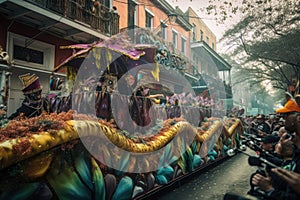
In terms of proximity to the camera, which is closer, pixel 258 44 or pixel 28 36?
pixel 28 36

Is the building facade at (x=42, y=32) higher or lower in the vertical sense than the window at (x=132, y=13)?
lower

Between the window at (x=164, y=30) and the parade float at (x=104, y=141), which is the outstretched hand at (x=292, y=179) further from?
the window at (x=164, y=30)

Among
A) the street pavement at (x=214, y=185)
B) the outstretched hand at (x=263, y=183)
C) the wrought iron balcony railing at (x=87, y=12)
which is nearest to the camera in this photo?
the outstretched hand at (x=263, y=183)

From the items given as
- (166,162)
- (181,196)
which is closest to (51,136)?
(166,162)

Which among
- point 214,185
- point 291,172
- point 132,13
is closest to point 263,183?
point 291,172

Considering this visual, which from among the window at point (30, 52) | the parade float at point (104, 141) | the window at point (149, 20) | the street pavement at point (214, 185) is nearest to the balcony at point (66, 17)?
the window at point (30, 52)

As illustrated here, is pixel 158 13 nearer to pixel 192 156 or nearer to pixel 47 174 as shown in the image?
pixel 192 156

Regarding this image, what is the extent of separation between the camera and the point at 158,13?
60.0 ft

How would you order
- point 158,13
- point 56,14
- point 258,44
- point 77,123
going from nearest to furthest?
point 77,123, point 56,14, point 158,13, point 258,44

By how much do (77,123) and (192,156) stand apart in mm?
3879

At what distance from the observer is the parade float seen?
2.53 m

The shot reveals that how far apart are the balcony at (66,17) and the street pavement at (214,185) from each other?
7206mm

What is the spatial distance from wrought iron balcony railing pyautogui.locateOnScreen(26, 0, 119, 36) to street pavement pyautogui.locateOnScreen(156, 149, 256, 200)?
7.42 metres

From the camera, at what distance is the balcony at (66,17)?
7.95 meters
